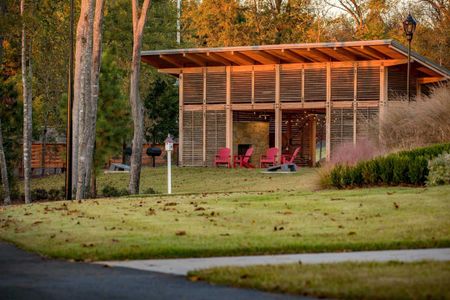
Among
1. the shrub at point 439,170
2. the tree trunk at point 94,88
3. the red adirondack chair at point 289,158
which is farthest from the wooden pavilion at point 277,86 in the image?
the shrub at point 439,170

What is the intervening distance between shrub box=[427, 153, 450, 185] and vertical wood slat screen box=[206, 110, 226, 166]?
25479 millimetres

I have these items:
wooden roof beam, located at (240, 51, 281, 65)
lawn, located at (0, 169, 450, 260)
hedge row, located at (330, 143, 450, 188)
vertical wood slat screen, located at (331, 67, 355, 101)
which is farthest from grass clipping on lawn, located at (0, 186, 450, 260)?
wooden roof beam, located at (240, 51, 281, 65)

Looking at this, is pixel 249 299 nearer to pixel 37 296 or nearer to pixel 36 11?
pixel 37 296

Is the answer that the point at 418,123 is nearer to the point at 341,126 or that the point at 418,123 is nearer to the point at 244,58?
the point at 341,126

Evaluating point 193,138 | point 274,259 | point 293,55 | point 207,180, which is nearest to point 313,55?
point 293,55

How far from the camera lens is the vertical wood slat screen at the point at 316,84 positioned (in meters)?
48.1

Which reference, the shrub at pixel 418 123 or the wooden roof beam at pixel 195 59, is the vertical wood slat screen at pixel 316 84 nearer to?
the wooden roof beam at pixel 195 59

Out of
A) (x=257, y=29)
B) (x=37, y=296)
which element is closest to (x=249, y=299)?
(x=37, y=296)

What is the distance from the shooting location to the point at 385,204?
20297 millimetres

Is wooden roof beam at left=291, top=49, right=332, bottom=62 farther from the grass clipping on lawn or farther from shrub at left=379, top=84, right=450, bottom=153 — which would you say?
the grass clipping on lawn

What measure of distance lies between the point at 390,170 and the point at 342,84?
841 inches

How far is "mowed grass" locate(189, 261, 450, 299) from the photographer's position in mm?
10555

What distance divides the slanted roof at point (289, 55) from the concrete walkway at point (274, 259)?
98.4 ft

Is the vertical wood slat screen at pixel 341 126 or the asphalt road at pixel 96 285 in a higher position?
the vertical wood slat screen at pixel 341 126
